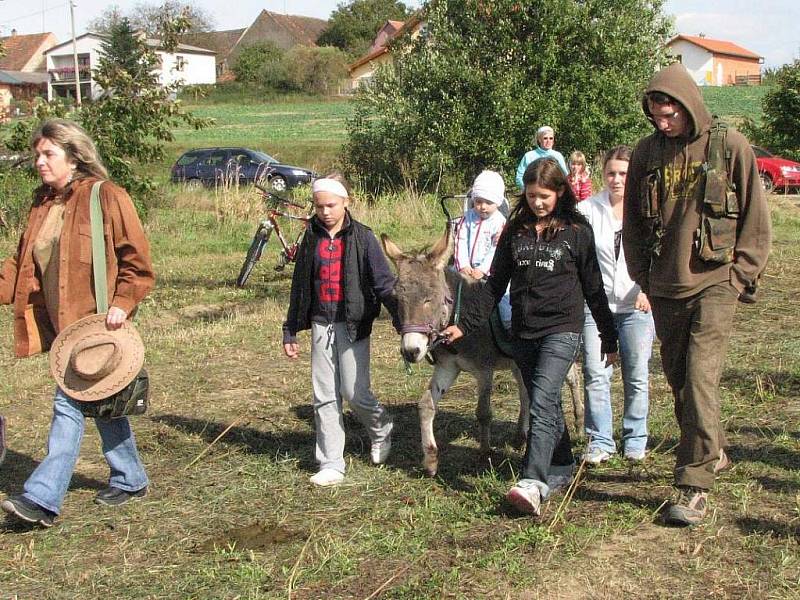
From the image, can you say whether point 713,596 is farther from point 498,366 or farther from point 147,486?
point 147,486

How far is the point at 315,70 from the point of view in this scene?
7769 cm

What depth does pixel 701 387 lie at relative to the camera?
4.66 m

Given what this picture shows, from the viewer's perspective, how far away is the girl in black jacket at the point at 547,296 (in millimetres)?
4965

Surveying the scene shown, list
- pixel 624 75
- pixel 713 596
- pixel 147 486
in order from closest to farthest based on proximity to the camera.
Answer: pixel 713 596 < pixel 147 486 < pixel 624 75

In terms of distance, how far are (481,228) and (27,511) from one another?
11.4ft

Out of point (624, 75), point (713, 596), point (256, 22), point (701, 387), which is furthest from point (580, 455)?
point (256, 22)

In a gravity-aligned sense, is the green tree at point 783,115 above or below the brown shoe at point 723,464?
above

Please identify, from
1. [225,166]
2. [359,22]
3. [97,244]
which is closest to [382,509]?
[97,244]

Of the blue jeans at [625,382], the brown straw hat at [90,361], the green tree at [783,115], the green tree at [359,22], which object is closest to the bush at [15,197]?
the brown straw hat at [90,361]

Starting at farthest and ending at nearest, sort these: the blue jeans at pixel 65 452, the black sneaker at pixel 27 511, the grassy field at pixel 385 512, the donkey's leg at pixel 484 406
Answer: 1. the donkey's leg at pixel 484 406
2. the blue jeans at pixel 65 452
3. the black sneaker at pixel 27 511
4. the grassy field at pixel 385 512

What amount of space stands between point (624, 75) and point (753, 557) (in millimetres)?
18378

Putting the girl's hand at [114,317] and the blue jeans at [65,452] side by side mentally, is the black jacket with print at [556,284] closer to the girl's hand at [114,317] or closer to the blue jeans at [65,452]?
the girl's hand at [114,317]

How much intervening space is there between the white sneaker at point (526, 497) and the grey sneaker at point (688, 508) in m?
0.69

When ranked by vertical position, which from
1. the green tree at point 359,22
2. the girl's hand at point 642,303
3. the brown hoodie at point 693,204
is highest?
the green tree at point 359,22
